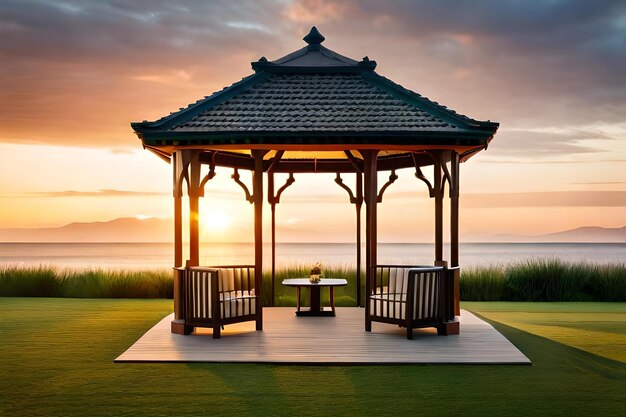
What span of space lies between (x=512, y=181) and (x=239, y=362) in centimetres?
3550

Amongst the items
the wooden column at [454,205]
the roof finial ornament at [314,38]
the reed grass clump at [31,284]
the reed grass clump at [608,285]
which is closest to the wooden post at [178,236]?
the roof finial ornament at [314,38]

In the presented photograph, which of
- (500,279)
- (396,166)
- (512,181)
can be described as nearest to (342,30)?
(396,166)

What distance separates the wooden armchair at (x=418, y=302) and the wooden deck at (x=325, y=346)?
21 cm

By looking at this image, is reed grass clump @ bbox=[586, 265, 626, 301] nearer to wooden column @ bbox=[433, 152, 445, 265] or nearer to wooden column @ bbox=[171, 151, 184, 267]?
wooden column @ bbox=[433, 152, 445, 265]

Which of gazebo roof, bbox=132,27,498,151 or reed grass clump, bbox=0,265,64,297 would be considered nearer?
gazebo roof, bbox=132,27,498,151

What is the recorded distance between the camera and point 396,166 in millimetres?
13211

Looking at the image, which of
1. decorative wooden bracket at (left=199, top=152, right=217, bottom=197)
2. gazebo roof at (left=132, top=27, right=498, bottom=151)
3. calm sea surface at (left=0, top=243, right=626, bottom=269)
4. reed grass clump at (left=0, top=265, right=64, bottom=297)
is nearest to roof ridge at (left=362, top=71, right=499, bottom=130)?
gazebo roof at (left=132, top=27, right=498, bottom=151)

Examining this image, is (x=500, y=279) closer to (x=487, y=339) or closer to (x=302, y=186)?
(x=487, y=339)

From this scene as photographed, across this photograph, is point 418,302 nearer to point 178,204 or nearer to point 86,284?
point 178,204

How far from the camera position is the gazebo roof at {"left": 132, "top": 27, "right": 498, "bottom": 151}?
9.67 metres

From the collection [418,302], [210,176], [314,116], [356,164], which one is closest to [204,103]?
[210,176]

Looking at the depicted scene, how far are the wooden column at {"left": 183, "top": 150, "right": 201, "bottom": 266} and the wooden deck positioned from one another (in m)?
1.16

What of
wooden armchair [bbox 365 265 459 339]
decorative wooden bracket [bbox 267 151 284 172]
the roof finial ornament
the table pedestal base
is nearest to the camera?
wooden armchair [bbox 365 265 459 339]

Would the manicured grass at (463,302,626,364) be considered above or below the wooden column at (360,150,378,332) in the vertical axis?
below
